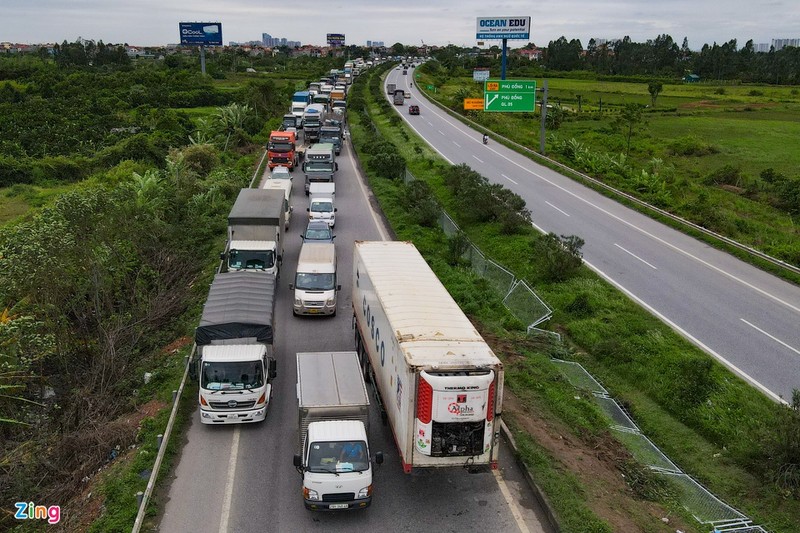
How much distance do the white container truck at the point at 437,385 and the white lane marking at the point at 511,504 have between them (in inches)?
43.9

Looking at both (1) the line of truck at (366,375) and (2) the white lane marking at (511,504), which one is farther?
(2) the white lane marking at (511,504)

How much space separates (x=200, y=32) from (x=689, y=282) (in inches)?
4461

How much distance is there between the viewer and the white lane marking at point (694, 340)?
768 inches

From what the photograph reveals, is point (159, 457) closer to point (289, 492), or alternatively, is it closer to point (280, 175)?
point (289, 492)

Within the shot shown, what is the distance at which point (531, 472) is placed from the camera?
14891mm

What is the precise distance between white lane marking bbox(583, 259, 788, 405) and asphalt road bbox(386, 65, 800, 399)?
3 cm

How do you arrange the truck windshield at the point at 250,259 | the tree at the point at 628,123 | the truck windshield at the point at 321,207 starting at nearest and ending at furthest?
1. the truck windshield at the point at 250,259
2. the truck windshield at the point at 321,207
3. the tree at the point at 628,123

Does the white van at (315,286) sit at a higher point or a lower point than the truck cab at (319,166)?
lower

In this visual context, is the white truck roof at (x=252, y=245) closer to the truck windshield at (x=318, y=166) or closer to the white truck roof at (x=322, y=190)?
the white truck roof at (x=322, y=190)

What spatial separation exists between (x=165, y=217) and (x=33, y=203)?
1829 centimetres

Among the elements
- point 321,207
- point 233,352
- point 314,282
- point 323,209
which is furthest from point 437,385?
point 321,207

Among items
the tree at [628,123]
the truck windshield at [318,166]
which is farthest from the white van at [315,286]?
the tree at [628,123]

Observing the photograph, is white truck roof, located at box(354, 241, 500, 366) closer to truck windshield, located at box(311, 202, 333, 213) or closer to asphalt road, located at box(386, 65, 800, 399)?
asphalt road, located at box(386, 65, 800, 399)

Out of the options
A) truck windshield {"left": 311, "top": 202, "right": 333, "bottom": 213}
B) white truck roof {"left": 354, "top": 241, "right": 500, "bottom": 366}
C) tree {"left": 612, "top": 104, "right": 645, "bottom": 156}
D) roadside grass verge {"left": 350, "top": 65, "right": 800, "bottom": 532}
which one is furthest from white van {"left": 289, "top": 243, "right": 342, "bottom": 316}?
tree {"left": 612, "top": 104, "right": 645, "bottom": 156}
